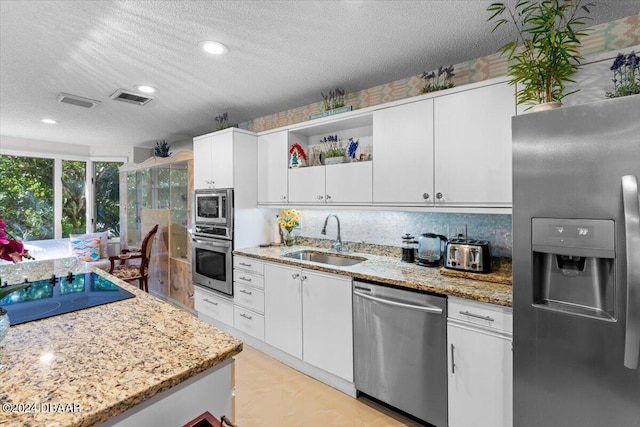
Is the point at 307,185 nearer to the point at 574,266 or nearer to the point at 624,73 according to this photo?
the point at 574,266

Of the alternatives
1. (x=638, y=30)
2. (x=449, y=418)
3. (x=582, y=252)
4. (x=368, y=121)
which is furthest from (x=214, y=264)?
(x=638, y=30)

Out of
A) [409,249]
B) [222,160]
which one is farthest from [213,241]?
[409,249]

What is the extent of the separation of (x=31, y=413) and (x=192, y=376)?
1.15 ft

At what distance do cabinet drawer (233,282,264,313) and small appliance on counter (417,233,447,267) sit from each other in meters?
1.48

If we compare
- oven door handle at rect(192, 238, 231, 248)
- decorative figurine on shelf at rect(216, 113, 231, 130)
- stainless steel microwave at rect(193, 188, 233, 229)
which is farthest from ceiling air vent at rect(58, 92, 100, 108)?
oven door handle at rect(192, 238, 231, 248)

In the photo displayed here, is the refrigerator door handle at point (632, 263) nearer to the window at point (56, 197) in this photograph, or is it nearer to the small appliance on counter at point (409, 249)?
the small appliance on counter at point (409, 249)

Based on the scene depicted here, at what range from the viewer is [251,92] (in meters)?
2.84

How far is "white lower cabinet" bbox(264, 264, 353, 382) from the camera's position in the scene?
7.30ft

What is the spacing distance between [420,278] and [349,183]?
101 centimetres

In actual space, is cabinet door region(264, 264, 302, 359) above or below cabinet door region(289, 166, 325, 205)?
below

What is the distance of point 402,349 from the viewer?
1917 mm

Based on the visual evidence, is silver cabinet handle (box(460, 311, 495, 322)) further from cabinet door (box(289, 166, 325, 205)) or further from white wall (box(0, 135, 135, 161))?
white wall (box(0, 135, 135, 161))

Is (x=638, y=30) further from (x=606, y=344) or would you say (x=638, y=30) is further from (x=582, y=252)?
(x=606, y=344)

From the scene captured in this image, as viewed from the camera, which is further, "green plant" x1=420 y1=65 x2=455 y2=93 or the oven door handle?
the oven door handle
